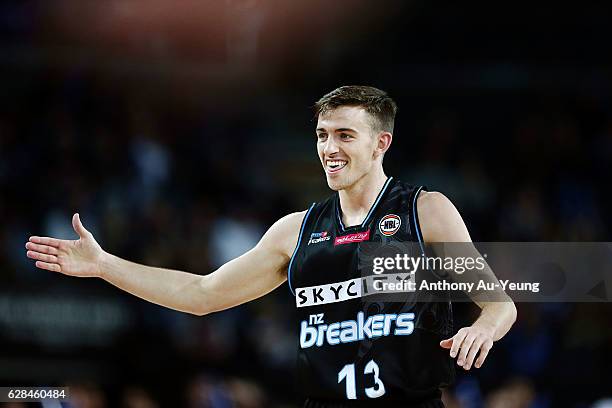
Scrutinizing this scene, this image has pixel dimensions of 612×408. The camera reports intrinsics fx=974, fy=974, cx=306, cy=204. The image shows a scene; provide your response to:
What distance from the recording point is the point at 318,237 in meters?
6.30

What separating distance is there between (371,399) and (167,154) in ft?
28.8

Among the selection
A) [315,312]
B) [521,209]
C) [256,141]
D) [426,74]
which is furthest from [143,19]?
[315,312]

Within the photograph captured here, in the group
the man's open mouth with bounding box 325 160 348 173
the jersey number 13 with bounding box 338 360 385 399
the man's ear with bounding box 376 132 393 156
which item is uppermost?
the man's ear with bounding box 376 132 393 156

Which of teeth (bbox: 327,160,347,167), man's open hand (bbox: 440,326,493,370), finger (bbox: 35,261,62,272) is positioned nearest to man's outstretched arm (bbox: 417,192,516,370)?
man's open hand (bbox: 440,326,493,370)

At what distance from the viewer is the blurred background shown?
37.2 feet

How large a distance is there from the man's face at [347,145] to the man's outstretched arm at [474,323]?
Answer: 17.5 inches

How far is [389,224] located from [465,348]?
1141 mm

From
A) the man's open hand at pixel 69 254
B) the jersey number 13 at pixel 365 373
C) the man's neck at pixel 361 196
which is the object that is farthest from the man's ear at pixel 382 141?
the man's open hand at pixel 69 254

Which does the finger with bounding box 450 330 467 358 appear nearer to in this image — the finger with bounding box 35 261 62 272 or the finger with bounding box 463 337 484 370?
the finger with bounding box 463 337 484 370

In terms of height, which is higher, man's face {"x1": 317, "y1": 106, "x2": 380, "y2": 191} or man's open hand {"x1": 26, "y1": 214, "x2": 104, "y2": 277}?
man's face {"x1": 317, "y1": 106, "x2": 380, "y2": 191}

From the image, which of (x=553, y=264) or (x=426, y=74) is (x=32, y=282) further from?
(x=426, y=74)

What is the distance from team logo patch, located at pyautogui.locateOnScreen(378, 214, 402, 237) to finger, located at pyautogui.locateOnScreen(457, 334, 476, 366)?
1024 millimetres

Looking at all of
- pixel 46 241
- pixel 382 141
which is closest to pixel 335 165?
pixel 382 141

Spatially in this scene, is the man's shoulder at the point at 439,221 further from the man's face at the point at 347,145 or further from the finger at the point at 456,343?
the finger at the point at 456,343
